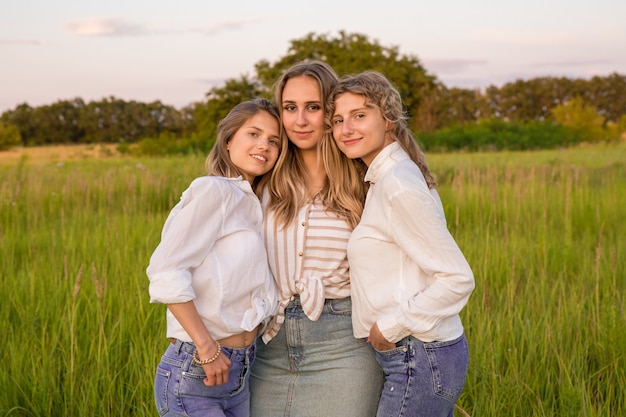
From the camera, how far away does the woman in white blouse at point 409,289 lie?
2.09 metres

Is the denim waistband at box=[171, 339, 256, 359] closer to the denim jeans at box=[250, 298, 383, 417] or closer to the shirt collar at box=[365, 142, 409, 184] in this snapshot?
the denim jeans at box=[250, 298, 383, 417]

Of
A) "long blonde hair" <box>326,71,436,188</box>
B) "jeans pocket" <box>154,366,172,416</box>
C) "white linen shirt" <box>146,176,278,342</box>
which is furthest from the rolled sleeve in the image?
"long blonde hair" <box>326,71,436,188</box>

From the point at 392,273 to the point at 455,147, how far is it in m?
27.8

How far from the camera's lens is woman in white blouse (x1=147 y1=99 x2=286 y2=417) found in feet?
6.60

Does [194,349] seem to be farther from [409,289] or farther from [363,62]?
[363,62]

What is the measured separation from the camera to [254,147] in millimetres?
2508

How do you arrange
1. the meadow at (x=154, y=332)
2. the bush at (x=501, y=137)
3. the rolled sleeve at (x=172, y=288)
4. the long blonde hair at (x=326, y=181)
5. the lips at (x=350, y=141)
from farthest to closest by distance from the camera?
the bush at (x=501, y=137) → the meadow at (x=154, y=332) → the long blonde hair at (x=326, y=181) → the lips at (x=350, y=141) → the rolled sleeve at (x=172, y=288)

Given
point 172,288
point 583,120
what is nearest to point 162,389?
point 172,288

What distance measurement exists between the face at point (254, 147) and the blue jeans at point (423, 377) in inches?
33.4

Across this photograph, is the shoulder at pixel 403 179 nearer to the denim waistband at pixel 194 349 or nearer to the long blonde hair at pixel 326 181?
the long blonde hair at pixel 326 181

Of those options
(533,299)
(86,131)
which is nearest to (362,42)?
(86,131)

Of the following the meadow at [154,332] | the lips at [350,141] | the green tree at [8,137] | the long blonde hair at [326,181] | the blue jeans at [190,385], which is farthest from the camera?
the green tree at [8,137]

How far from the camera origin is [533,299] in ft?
13.2

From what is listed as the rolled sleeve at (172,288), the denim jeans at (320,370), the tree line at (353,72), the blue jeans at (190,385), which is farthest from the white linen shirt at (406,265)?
the tree line at (353,72)
